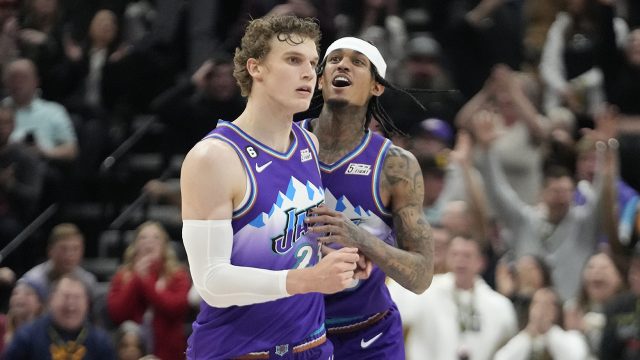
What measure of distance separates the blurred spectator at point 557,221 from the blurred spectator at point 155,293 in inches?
112

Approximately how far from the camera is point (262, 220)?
19.2 ft

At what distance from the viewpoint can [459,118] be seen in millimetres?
12781

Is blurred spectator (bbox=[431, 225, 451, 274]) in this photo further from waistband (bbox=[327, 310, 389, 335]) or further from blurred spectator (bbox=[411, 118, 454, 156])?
waistband (bbox=[327, 310, 389, 335])

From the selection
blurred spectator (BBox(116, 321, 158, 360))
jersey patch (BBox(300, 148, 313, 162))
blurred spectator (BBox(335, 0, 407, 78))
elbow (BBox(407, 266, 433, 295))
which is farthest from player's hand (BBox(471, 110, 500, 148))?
jersey patch (BBox(300, 148, 313, 162))

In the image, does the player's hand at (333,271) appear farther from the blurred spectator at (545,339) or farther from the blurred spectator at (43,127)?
the blurred spectator at (43,127)

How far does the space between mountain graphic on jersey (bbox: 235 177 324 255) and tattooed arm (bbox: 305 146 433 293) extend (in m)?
0.22

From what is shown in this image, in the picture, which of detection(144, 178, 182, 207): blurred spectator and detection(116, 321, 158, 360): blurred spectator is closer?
detection(116, 321, 158, 360): blurred spectator

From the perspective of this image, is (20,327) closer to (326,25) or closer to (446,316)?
(446,316)

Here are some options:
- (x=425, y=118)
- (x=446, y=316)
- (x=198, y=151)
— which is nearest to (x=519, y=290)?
(x=446, y=316)

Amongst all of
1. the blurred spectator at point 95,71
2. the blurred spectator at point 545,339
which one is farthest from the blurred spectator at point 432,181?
the blurred spectator at point 95,71

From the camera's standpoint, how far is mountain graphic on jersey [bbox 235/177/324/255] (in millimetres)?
5848

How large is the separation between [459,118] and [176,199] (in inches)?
107

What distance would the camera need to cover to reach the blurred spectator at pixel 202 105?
12.1m

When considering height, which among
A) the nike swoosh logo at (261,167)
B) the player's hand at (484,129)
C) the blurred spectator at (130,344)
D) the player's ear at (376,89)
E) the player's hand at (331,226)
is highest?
the player's ear at (376,89)
